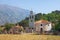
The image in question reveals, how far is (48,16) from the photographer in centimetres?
10412

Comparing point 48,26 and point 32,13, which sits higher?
point 32,13

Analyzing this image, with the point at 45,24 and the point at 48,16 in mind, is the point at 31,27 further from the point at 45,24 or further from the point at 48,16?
the point at 48,16

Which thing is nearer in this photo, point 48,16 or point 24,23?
point 24,23

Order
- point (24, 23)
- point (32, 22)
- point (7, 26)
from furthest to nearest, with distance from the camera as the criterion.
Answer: point (24, 23)
point (32, 22)
point (7, 26)

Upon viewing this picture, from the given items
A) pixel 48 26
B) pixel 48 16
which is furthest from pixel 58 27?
pixel 48 16

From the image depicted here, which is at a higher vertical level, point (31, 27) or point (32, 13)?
point (32, 13)

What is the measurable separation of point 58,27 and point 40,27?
85.5 ft

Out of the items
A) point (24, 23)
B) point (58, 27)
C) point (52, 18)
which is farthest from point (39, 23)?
point (58, 27)

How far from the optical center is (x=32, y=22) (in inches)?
3169

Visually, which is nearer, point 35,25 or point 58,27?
point 58,27

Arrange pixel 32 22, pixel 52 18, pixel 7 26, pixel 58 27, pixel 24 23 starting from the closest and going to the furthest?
pixel 58 27, pixel 7 26, pixel 32 22, pixel 24 23, pixel 52 18

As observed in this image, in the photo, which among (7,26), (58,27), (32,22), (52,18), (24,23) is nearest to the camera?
(58,27)

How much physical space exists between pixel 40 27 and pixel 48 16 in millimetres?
25093

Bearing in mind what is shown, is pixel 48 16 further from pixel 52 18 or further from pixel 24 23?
pixel 24 23
